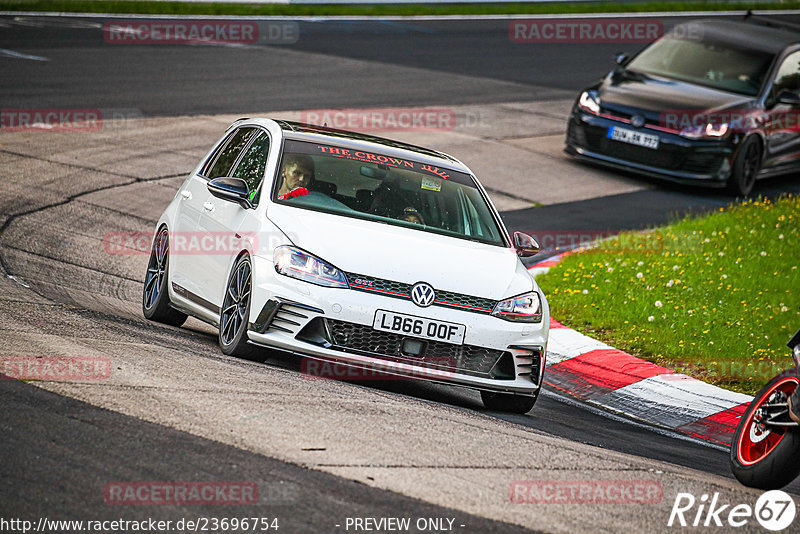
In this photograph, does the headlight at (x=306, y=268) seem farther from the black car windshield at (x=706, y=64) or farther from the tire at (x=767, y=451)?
the black car windshield at (x=706, y=64)

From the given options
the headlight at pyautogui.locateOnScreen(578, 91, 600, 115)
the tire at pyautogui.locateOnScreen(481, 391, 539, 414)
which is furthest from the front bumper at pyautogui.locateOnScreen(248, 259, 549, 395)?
the headlight at pyautogui.locateOnScreen(578, 91, 600, 115)

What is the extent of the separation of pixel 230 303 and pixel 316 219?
A: 764 millimetres

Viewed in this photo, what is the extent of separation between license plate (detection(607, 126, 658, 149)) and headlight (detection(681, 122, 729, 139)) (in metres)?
0.42

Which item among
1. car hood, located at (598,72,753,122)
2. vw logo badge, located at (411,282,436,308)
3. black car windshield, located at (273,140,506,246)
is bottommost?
car hood, located at (598,72,753,122)

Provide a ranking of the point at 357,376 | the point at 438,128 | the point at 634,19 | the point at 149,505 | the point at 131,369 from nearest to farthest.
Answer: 1. the point at 149,505
2. the point at 131,369
3. the point at 357,376
4. the point at 438,128
5. the point at 634,19

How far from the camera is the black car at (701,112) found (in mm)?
16438

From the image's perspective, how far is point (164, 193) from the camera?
13547 millimetres

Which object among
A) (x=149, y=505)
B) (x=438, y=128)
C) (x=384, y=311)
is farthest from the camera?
(x=438, y=128)

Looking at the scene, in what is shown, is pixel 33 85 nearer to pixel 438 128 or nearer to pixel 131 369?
pixel 438 128

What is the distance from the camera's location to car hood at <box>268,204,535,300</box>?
727 cm

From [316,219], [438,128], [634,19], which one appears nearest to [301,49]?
[438,128]

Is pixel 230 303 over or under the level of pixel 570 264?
over

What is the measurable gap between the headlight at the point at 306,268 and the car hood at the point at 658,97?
10.2 m

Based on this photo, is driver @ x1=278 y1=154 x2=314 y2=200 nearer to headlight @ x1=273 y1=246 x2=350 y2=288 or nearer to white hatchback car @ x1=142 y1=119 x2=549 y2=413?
white hatchback car @ x1=142 y1=119 x2=549 y2=413
